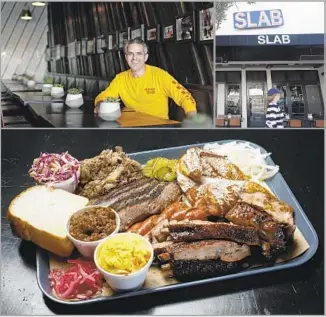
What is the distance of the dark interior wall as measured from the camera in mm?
2133

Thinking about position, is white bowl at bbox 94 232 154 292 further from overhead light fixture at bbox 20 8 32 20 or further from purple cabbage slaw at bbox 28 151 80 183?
overhead light fixture at bbox 20 8 32 20

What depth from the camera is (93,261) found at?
1.87 meters

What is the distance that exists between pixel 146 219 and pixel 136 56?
2.71ft

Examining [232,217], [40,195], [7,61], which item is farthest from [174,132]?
[7,61]

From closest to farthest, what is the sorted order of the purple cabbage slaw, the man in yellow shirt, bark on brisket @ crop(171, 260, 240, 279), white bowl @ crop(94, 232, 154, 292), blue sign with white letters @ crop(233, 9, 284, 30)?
white bowl @ crop(94, 232, 154, 292) < bark on brisket @ crop(171, 260, 240, 279) < blue sign with white letters @ crop(233, 9, 284, 30) < the man in yellow shirt < the purple cabbage slaw

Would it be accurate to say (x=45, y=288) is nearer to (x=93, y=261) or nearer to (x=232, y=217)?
(x=93, y=261)

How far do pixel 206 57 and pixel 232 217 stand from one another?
79 cm

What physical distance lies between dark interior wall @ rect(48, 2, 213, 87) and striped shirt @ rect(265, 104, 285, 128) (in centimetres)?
34

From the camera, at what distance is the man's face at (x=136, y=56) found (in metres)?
2.18

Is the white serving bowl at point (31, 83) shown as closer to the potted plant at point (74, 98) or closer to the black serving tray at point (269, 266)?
the potted plant at point (74, 98)

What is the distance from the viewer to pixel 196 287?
1761 mm

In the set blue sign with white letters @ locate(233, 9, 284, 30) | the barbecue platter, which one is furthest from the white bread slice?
blue sign with white letters @ locate(233, 9, 284, 30)

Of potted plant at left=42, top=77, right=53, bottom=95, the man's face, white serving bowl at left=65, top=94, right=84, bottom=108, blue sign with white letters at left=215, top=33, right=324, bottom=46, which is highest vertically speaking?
blue sign with white letters at left=215, top=33, right=324, bottom=46

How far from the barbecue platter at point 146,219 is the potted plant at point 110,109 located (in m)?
0.26
